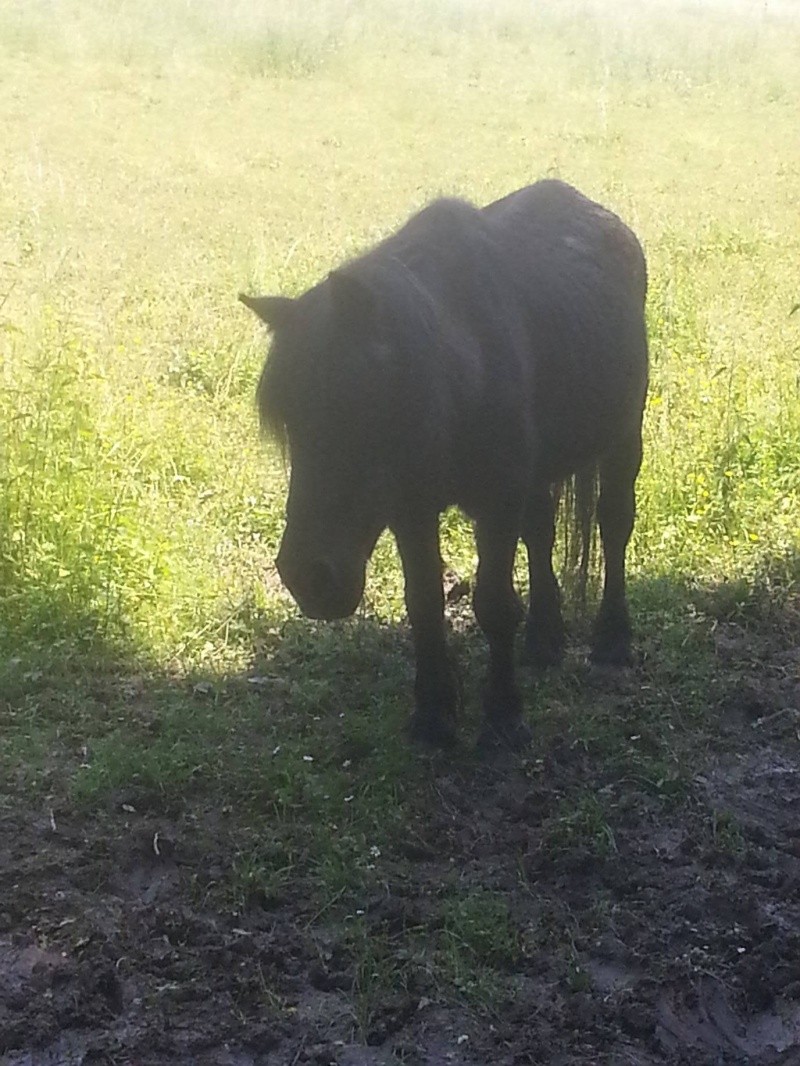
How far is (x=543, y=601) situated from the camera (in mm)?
4629

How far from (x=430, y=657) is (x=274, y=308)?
1322mm

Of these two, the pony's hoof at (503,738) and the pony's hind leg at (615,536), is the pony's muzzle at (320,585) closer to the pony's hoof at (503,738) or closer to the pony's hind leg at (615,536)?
the pony's hoof at (503,738)

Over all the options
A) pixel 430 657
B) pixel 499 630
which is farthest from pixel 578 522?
pixel 430 657

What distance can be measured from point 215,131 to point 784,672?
19.3ft

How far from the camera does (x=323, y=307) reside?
307 cm

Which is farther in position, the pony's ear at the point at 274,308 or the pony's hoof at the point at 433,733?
the pony's hoof at the point at 433,733

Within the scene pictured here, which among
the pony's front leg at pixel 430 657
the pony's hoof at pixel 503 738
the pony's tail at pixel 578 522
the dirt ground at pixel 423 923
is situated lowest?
the dirt ground at pixel 423 923

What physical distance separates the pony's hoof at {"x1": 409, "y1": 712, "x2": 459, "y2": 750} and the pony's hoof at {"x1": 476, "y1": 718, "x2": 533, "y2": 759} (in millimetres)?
93

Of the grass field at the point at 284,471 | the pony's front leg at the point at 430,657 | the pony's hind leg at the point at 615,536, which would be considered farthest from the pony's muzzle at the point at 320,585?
the pony's hind leg at the point at 615,536

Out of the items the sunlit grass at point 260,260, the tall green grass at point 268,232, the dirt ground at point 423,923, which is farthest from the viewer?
the tall green grass at point 268,232

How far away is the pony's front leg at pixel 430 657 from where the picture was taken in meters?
3.79

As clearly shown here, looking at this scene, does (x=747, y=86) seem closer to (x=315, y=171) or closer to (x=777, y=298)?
(x=777, y=298)

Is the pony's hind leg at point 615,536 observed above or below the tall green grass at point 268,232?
below

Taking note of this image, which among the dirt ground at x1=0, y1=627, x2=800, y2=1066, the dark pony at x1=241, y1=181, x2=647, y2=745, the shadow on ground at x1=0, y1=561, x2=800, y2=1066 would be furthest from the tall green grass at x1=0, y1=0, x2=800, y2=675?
the dirt ground at x1=0, y1=627, x2=800, y2=1066
